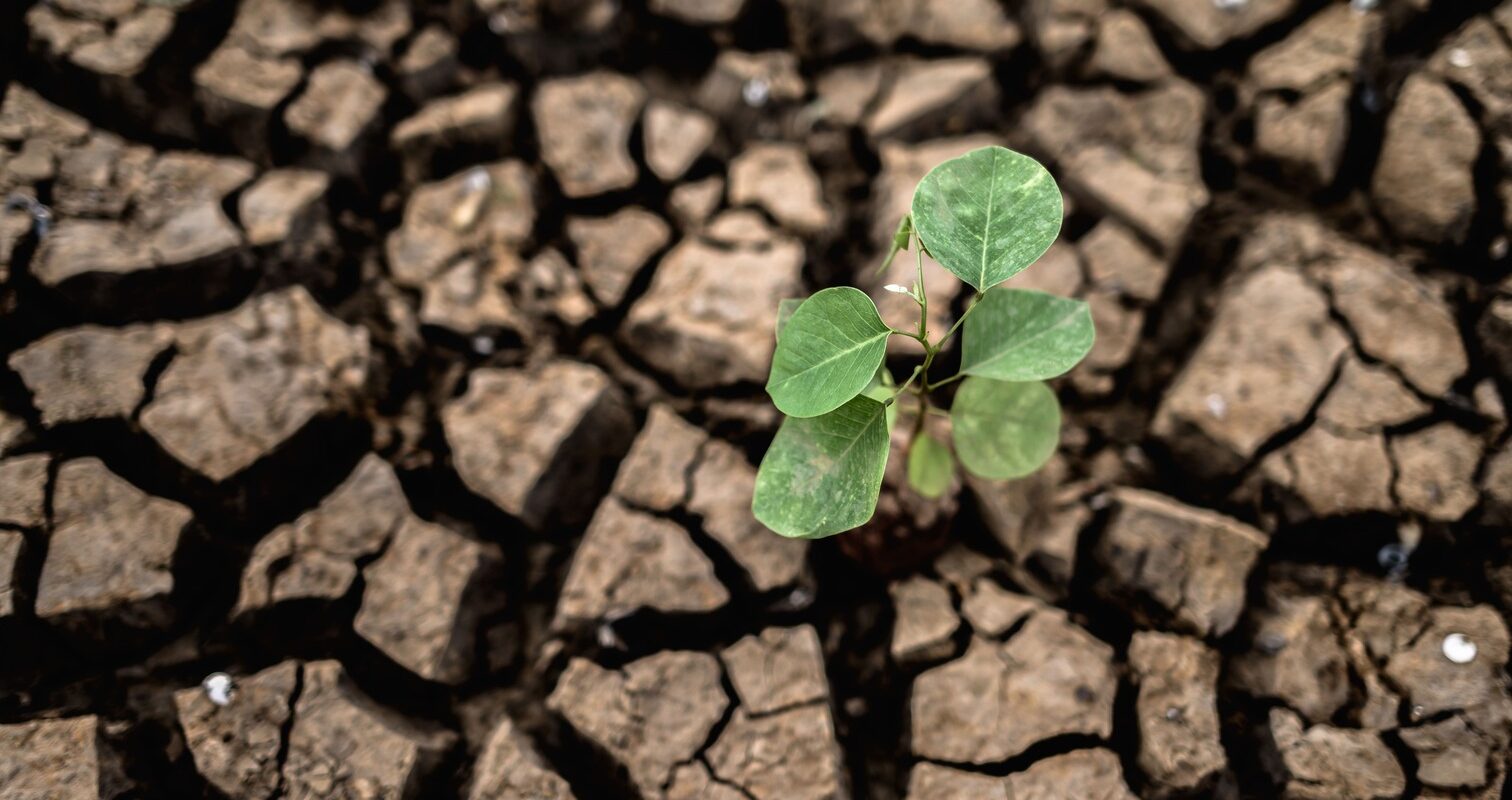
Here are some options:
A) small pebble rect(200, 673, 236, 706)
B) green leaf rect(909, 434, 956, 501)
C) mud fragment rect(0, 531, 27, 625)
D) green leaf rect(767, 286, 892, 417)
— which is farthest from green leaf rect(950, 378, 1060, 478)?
mud fragment rect(0, 531, 27, 625)

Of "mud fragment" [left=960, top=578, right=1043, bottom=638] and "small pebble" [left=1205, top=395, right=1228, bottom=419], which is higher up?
"small pebble" [left=1205, top=395, right=1228, bottom=419]

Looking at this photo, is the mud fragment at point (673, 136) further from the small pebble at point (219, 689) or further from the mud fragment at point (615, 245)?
the small pebble at point (219, 689)

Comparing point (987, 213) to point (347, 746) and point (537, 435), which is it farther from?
point (347, 746)

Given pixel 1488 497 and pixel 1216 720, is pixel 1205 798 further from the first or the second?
pixel 1488 497

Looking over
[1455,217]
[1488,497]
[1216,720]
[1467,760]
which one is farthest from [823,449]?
[1455,217]

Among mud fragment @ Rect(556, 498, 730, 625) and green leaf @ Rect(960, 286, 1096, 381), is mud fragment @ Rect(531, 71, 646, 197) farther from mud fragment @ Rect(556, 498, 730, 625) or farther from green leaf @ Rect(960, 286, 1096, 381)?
green leaf @ Rect(960, 286, 1096, 381)

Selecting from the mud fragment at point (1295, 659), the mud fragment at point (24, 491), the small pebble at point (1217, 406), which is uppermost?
the small pebble at point (1217, 406)

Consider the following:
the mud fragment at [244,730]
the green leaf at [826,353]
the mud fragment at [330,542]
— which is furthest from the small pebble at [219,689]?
the green leaf at [826,353]
